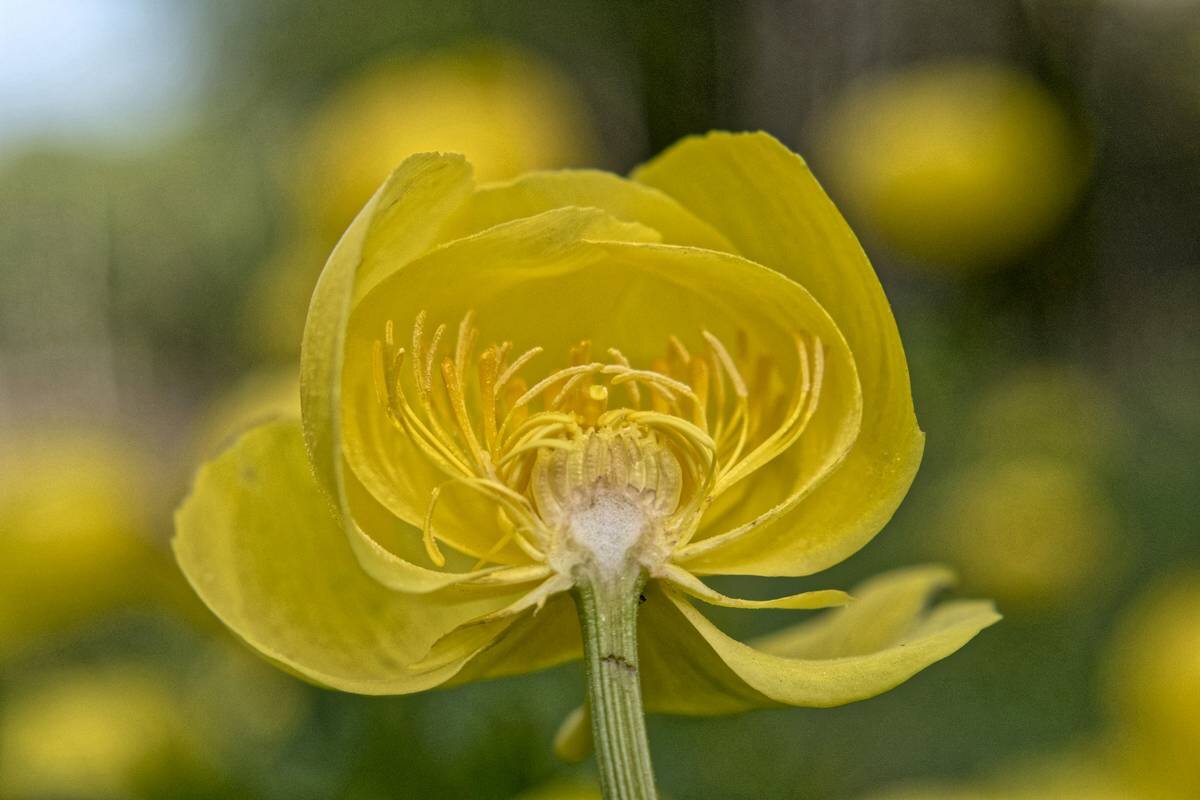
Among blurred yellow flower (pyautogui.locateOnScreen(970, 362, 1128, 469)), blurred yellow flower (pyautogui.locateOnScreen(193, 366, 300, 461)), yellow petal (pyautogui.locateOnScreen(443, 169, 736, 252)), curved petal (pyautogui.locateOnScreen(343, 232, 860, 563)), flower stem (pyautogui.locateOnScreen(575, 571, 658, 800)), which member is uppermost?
blurred yellow flower (pyautogui.locateOnScreen(970, 362, 1128, 469))

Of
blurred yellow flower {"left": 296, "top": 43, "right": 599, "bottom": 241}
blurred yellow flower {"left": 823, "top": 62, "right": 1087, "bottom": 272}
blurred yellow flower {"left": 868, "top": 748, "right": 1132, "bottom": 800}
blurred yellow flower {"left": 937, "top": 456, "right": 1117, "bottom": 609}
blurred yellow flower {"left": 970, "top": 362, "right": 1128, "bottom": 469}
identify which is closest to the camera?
blurred yellow flower {"left": 868, "top": 748, "right": 1132, "bottom": 800}

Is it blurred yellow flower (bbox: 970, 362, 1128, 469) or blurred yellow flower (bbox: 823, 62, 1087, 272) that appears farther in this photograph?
blurred yellow flower (bbox: 970, 362, 1128, 469)

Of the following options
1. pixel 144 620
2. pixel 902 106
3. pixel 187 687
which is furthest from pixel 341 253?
pixel 902 106

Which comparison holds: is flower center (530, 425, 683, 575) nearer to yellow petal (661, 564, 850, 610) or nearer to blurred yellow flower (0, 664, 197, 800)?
yellow petal (661, 564, 850, 610)

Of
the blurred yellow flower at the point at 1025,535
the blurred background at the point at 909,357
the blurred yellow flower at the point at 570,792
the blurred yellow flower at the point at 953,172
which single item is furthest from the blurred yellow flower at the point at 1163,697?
the blurred yellow flower at the point at 953,172

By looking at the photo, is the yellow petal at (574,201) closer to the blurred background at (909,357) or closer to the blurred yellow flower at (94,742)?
the blurred background at (909,357)

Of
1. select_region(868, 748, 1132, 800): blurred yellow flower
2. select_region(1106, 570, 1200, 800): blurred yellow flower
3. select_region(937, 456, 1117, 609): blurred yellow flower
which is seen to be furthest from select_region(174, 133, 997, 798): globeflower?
select_region(937, 456, 1117, 609): blurred yellow flower

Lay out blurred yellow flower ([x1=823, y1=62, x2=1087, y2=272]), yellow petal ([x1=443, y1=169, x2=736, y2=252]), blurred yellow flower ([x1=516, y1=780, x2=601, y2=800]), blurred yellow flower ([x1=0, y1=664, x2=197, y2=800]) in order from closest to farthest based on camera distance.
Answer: yellow petal ([x1=443, y1=169, x2=736, y2=252]), blurred yellow flower ([x1=516, y1=780, x2=601, y2=800]), blurred yellow flower ([x1=0, y1=664, x2=197, y2=800]), blurred yellow flower ([x1=823, y1=62, x2=1087, y2=272])
